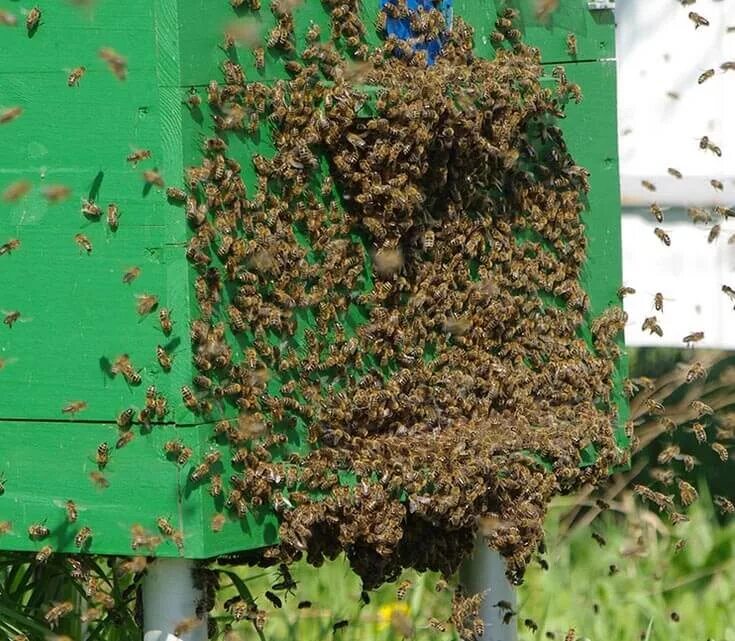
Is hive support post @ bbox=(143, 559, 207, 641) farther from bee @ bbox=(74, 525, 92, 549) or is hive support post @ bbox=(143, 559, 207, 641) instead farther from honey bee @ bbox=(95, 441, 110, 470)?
honey bee @ bbox=(95, 441, 110, 470)

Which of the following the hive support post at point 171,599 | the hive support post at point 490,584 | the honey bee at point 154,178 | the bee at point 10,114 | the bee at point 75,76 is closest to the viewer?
the honey bee at point 154,178

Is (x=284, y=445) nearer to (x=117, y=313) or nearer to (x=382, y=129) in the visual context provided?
(x=117, y=313)

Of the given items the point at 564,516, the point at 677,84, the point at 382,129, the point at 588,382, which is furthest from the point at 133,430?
the point at 677,84

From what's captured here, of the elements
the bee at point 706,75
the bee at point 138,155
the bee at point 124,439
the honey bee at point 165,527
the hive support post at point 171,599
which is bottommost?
the hive support post at point 171,599

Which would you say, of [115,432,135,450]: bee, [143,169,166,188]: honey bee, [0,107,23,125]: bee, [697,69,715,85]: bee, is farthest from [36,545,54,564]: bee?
[697,69,715,85]: bee

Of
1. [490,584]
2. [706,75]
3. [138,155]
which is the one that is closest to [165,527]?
[138,155]

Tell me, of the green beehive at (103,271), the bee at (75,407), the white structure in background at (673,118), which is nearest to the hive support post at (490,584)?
the green beehive at (103,271)

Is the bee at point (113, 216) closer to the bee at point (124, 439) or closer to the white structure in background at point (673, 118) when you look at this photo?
the bee at point (124, 439)
